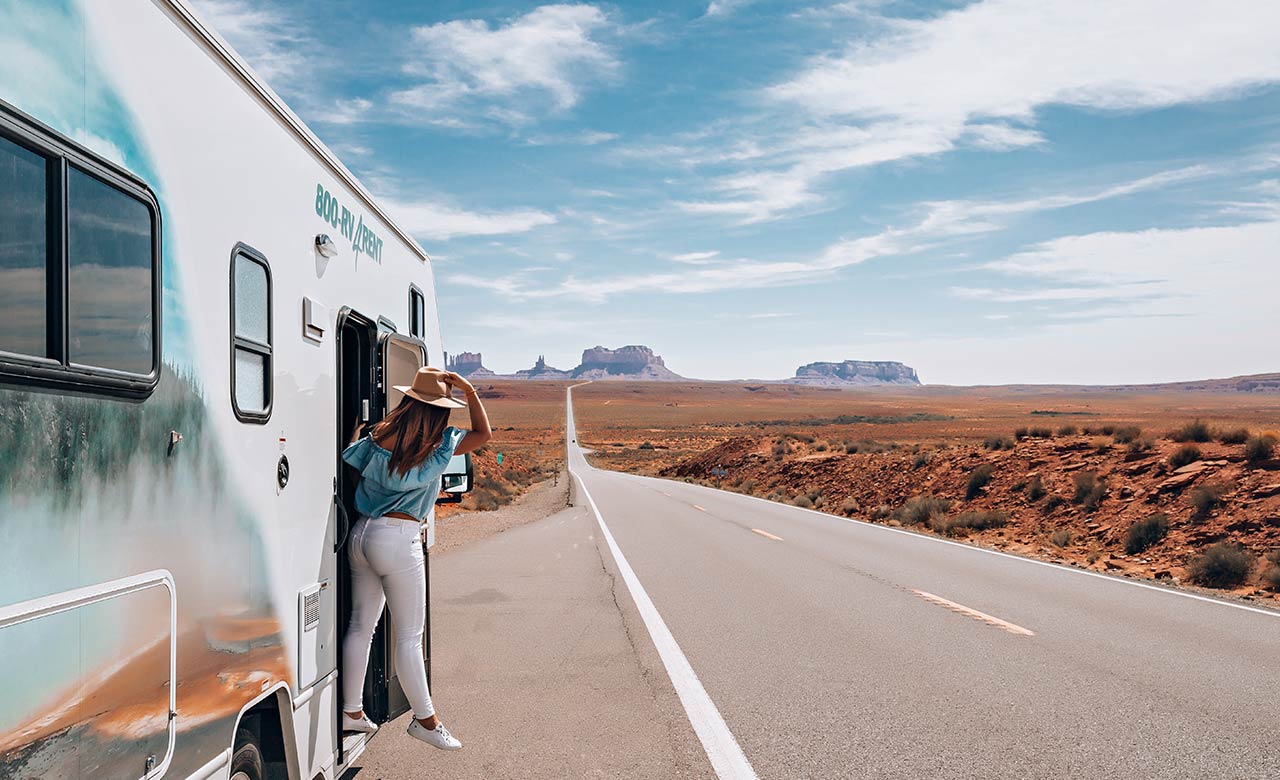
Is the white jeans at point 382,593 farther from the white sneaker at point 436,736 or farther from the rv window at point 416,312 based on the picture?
the rv window at point 416,312

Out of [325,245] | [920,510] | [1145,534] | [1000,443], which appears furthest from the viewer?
[1000,443]

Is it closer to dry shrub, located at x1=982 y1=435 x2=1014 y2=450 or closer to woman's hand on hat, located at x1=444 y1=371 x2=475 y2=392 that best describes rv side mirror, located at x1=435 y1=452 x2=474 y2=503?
woman's hand on hat, located at x1=444 y1=371 x2=475 y2=392

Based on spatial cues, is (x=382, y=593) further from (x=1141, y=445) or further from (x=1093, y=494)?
(x=1141, y=445)

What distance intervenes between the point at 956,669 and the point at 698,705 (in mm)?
2204

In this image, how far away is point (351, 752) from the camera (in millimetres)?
4918

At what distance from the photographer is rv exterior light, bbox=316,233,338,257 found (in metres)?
4.58

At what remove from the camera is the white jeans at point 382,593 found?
4.72m

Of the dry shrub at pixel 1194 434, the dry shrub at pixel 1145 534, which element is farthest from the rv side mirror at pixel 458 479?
the dry shrub at pixel 1194 434

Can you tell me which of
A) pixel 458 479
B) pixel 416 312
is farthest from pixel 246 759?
pixel 416 312

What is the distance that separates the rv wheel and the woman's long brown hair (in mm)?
1365

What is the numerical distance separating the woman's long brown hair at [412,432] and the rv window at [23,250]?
2372 mm

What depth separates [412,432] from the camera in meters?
4.68

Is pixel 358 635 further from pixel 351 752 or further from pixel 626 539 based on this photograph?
pixel 626 539

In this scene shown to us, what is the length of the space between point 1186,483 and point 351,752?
18191 millimetres
